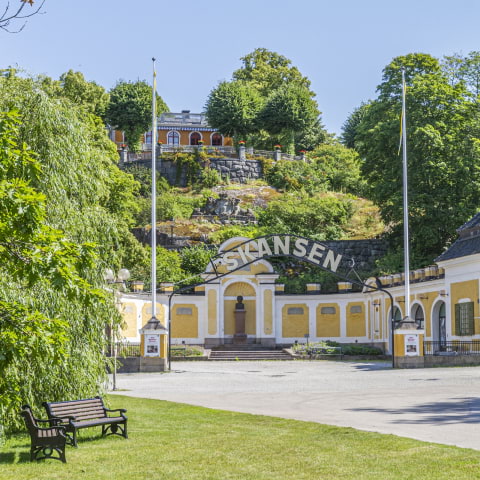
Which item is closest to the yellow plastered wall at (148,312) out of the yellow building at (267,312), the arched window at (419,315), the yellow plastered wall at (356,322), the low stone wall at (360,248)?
the yellow building at (267,312)

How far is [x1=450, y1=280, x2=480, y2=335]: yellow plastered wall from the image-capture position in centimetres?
3578

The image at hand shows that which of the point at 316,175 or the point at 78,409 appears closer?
the point at 78,409

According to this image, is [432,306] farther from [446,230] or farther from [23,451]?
[23,451]

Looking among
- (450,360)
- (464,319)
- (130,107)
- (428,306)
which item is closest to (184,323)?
(428,306)

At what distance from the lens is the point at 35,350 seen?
9734 mm

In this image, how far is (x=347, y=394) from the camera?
21625mm

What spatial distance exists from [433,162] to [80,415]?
37.0 meters

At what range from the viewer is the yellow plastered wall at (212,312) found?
5112cm

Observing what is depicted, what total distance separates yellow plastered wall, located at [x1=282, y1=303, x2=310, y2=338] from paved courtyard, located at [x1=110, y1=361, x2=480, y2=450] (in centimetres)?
1612

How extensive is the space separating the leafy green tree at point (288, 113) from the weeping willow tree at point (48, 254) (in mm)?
64474

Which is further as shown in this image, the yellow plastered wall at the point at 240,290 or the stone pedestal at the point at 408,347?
the yellow plastered wall at the point at 240,290

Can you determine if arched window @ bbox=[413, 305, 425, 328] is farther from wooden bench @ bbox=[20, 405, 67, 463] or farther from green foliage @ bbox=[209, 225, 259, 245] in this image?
wooden bench @ bbox=[20, 405, 67, 463]

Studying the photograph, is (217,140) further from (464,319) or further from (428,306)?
(464,319)

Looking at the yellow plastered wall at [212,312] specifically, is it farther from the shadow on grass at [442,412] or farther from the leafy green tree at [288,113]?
the leafy green tree at [288,113]
